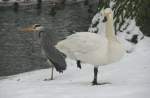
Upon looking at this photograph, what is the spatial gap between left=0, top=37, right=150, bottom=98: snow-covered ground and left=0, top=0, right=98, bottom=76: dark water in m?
6.39

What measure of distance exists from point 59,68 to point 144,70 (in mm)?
1937

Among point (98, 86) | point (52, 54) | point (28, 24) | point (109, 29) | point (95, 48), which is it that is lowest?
point (28, 24)

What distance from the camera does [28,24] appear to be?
66.5ft

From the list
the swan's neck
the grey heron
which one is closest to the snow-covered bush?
the grey heron

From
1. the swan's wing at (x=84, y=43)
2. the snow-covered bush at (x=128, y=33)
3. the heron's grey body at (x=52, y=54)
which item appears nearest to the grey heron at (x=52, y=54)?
the heron's grey body at (x=52, y=54)

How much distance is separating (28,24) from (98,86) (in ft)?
39.5

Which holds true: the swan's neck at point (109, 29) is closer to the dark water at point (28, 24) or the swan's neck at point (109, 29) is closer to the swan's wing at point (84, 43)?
the swan's wing at point (84, 43)

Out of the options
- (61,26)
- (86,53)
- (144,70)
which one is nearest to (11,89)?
(86,53)

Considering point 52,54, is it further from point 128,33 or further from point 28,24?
point 28,24

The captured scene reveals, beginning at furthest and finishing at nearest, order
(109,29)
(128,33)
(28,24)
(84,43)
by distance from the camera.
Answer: (28,24), (128,33), (109,29), (84,43)

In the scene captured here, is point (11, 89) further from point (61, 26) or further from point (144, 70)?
point (61, 26)

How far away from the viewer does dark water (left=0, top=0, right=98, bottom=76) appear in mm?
19203

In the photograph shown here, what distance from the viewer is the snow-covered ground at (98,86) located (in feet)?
24.6

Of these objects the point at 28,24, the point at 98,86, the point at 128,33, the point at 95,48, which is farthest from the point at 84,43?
the point at 28,24
